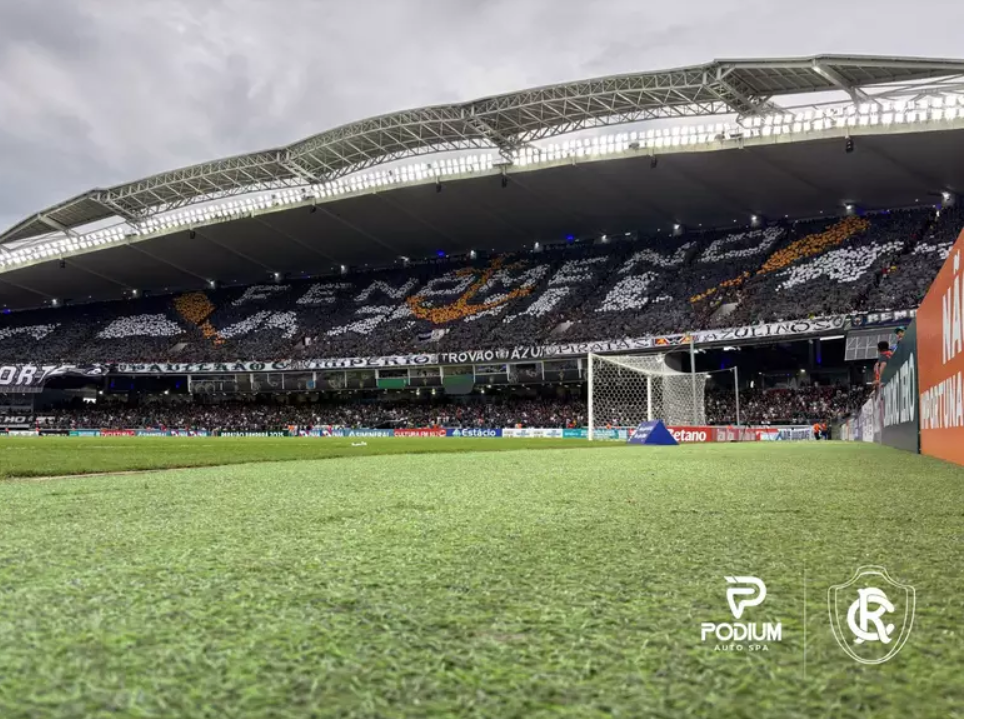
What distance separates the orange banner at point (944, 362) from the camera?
17.7 feet

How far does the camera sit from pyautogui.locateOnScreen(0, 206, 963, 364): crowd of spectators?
31875 millimetres

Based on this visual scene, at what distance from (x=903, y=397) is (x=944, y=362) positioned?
4153 millimetres

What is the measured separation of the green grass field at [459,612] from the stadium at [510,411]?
1 cm

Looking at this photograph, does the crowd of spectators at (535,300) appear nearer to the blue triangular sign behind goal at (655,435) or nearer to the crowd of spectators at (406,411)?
the crowd of spectators at (406,411)

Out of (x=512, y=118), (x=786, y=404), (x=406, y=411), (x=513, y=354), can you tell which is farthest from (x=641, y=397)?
(x=406, y=411)

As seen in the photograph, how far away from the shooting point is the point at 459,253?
155 feet

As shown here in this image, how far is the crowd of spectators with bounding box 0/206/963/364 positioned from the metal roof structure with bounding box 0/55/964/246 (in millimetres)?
8447

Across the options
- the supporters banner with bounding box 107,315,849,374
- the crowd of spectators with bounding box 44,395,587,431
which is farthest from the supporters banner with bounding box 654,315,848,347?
the crowd of spectators with bounding box 44,395,587,431

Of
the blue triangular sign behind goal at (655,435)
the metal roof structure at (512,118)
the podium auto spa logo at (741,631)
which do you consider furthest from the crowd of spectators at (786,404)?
the podium auto spa logo at (741,631)

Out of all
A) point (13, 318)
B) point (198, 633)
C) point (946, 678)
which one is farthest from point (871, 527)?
point (13, 318)

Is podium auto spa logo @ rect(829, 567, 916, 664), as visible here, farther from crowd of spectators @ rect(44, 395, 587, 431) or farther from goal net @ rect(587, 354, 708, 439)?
crowd of spectators @ rect(44, 395, 587, 431)

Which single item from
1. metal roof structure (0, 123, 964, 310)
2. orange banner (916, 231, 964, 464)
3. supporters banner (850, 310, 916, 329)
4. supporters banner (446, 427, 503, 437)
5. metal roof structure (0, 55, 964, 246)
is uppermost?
metal roof structure (0, 55, 964, 246)

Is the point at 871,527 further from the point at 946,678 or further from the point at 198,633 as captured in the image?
the point at 198,633

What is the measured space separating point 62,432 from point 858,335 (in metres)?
44.0
